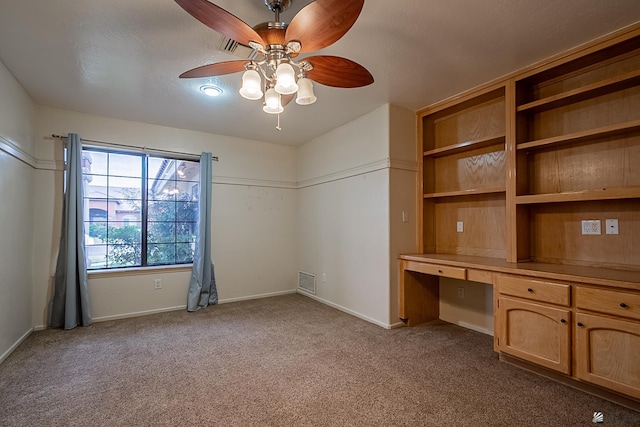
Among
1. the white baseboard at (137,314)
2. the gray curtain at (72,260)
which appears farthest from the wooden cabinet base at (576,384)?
the gray curtain at (72,260)

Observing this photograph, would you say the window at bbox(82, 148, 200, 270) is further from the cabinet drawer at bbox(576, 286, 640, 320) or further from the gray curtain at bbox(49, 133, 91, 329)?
the cabinet drawer at bbox(576, 286, 640, 320)

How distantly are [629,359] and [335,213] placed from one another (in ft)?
9.68

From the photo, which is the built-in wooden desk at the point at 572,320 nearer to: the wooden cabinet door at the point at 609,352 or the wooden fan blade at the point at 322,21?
the wooden cabinet door at the point at 609,352

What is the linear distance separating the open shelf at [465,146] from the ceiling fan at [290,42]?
1.58 metres

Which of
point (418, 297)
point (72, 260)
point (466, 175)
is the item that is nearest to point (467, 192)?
point (466, 175)

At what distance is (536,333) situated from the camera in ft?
7.27

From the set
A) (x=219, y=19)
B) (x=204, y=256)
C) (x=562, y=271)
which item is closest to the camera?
(x=219, y=19)

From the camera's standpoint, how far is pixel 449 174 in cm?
348

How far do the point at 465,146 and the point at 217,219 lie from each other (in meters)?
3.27

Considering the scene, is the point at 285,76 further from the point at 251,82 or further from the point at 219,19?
the point at 219,19

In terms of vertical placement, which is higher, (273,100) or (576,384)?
(273,100)

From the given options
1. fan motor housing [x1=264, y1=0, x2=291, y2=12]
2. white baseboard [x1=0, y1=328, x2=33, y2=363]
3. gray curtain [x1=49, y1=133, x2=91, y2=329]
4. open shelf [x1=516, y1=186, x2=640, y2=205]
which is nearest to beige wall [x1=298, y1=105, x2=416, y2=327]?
open shelf [x1=516, y1=186, x2=640, y2=205]

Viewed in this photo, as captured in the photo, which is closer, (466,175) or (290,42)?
(290,42)

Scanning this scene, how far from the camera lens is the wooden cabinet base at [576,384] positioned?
6.16 ft
